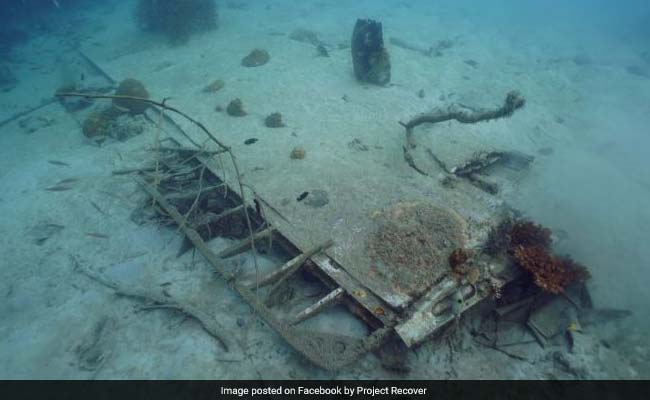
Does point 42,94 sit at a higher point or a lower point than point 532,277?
lower

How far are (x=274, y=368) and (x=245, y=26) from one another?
795 inches

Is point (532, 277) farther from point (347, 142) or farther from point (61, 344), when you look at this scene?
point (61, 344)

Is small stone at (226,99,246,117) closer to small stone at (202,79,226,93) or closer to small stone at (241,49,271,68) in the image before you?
small stone at (202,79,226,93)

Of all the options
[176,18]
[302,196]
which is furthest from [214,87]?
[176,18]

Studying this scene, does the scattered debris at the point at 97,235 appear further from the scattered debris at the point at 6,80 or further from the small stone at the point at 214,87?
the scattered debris at the point at 6,80

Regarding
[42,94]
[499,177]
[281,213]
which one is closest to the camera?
[281,213]

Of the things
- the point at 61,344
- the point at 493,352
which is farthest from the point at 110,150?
the point at 493,352

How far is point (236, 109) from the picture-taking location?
1141cm

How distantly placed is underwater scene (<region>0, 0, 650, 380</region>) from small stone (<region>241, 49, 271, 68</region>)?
0.06 metres

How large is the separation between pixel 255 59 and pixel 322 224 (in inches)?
435

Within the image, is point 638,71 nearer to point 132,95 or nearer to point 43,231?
point 132,95

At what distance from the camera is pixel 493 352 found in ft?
17.8

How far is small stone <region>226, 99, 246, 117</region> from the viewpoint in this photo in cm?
1141

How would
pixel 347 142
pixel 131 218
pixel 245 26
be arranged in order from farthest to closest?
1. pixel 245 26
2. pixel 347 142
3. pixel 131 218
